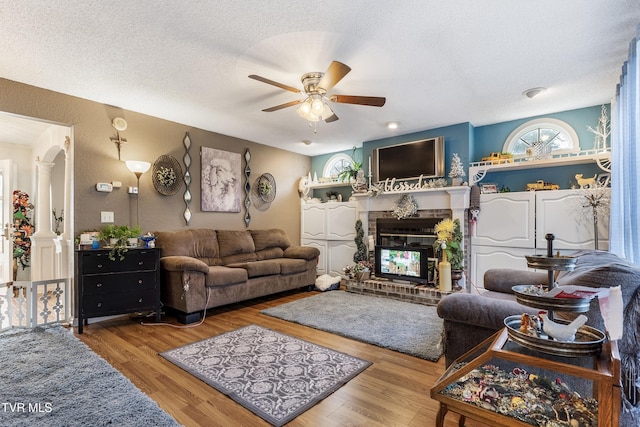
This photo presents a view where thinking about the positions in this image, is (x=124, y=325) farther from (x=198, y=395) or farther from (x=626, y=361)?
(x=626, y=361)

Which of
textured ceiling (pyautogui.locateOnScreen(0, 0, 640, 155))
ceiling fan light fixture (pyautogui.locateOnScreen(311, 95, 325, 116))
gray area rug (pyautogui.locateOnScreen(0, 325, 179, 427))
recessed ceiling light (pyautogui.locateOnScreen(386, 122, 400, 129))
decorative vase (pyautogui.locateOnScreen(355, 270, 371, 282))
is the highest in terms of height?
textured ceiling (pyautogui.locateOnScreen(0, 0, 640, 155))

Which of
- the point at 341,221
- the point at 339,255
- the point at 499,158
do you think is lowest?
the point at 339,255

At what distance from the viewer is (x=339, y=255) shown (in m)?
5.61

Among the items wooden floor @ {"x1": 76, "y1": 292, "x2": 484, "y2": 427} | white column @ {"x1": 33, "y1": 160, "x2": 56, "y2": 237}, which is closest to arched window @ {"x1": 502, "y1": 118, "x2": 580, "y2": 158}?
wooden floor @ {"x1": 76, "y1": 292, "x2": 484, "y2": 427}

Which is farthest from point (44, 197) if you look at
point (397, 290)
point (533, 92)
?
point (533, 92)

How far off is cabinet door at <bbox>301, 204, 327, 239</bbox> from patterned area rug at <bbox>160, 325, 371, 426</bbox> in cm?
310

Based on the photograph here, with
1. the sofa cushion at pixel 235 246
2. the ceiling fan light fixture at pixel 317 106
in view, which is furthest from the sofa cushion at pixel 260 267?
the ceiling fan light fixture at pixel 317 106

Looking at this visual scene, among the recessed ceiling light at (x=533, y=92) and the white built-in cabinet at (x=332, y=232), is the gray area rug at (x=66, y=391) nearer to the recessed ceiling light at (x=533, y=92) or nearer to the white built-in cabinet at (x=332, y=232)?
the white built-in cabinet at (x=332, y=232)

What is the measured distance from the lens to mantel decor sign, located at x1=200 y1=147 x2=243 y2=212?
4.60 m

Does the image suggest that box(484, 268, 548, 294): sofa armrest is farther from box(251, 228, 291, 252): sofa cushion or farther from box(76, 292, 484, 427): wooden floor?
box(251, 228, 291, 252): sofa cushion

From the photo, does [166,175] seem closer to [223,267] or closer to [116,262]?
[116,262]

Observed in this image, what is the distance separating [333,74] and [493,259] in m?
3.32

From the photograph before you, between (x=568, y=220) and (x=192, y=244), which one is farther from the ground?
(x=568, y=220)

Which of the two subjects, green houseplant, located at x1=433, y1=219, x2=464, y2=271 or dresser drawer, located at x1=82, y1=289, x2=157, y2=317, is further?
green houseplant, located at x1=433, y1=219, x2=464, y2=271
